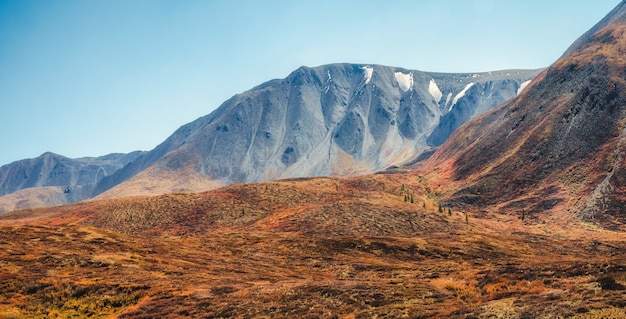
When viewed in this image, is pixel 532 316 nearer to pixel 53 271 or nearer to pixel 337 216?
pixel 53 271

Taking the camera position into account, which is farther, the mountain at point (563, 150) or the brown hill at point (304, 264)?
the mountain at point (563, 150)

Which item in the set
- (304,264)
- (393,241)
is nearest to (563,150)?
(393,241)

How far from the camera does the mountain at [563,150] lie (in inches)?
3610

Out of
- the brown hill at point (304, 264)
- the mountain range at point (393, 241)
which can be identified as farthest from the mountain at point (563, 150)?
the brown hill at point (304, 264)

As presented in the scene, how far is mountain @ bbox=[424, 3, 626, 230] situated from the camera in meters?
91.7

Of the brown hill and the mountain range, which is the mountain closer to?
the mountain range

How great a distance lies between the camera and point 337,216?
78375 mm

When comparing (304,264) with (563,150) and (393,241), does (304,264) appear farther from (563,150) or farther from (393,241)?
(563,150)

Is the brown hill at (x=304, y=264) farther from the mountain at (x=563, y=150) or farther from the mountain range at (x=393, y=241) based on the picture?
the mountain at (x=563, y=150)

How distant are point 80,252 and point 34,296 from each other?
539 inches

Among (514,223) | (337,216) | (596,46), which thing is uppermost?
(596,46)

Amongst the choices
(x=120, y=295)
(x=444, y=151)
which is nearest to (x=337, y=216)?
(x=120, y=295)

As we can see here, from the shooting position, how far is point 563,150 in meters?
108

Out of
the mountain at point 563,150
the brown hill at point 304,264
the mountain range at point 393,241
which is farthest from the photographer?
the mountain at point 563,150
